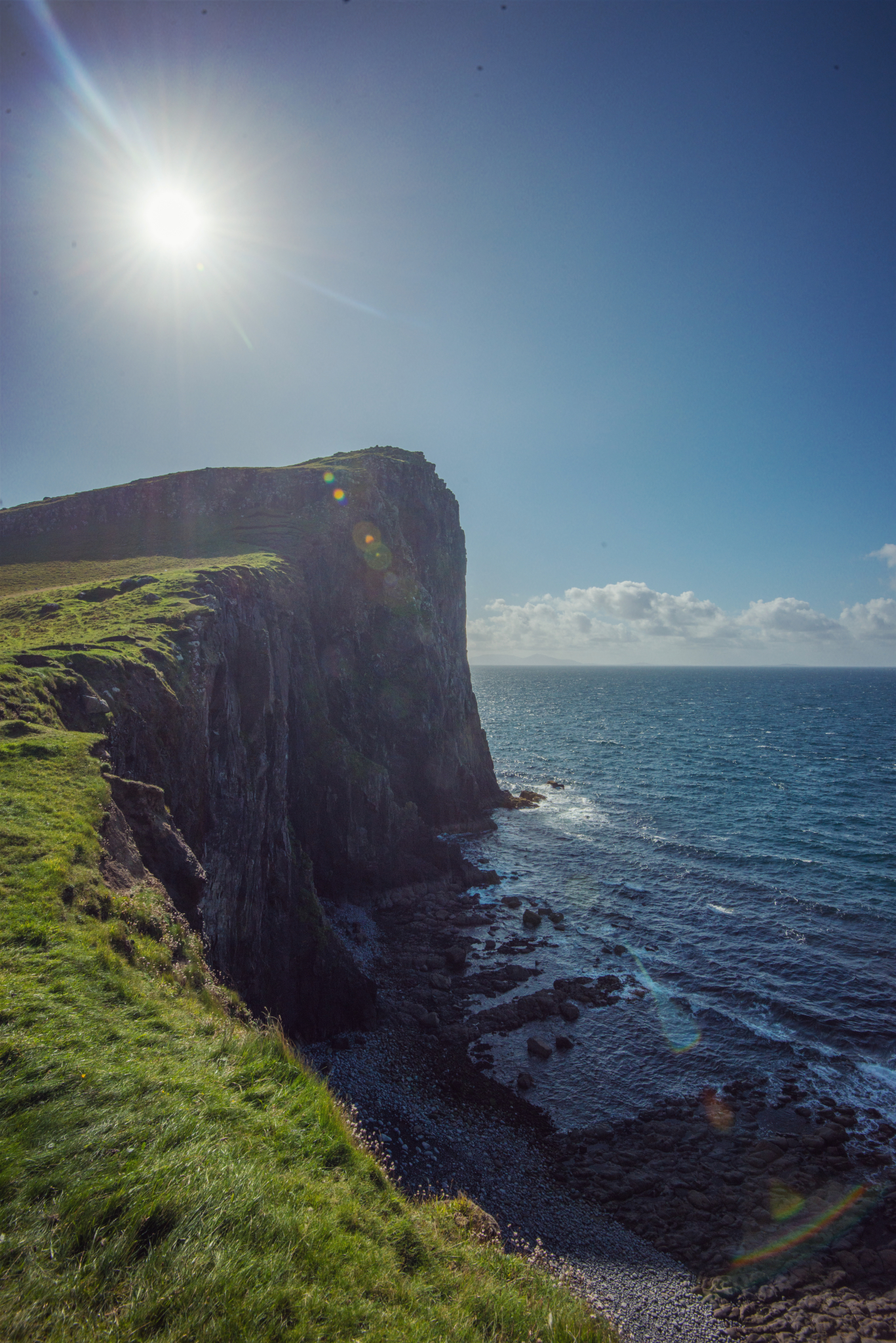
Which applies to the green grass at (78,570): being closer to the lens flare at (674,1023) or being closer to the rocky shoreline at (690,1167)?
the rocky shoreline at (690,1167)

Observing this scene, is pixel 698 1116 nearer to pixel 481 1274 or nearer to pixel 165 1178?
pixel 481 1274

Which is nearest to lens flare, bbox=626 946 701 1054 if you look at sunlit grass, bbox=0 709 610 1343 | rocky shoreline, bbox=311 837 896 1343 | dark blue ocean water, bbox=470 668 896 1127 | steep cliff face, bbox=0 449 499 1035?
dark blue ocean water, bbox=470 668 896 1127

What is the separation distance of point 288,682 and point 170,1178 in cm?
3786

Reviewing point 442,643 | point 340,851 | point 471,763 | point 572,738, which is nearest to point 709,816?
point 471,763

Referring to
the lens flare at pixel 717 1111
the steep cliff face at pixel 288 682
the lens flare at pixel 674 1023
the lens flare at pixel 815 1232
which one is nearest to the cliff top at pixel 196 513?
the steep cliff face at pixel 288 682

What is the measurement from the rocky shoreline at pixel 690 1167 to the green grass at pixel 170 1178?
43.3 ft

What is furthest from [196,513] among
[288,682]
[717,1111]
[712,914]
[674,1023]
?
[717,1111]

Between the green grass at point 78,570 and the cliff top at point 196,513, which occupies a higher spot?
the cliff top at point 196,513

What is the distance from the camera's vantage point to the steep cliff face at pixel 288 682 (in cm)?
2414

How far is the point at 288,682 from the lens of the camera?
43062 mm

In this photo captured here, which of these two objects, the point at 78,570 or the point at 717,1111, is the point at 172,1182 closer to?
the point at 717,1111

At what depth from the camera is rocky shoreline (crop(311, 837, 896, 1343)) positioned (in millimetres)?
18703

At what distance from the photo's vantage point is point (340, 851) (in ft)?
149

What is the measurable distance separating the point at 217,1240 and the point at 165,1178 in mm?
966
